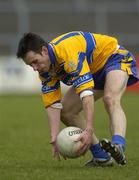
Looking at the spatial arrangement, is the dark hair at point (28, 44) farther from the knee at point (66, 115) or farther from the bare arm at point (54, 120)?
the knee at point (66, 115)

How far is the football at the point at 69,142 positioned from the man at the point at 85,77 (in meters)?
0.08

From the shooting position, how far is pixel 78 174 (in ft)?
23.7

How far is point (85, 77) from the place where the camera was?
24.1 ft

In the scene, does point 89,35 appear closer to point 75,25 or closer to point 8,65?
point 8,65

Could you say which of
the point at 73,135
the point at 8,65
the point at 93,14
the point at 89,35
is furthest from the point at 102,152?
the point at 93,14

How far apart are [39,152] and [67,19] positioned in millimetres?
23005

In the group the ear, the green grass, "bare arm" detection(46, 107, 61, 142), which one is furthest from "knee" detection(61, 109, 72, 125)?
the ear

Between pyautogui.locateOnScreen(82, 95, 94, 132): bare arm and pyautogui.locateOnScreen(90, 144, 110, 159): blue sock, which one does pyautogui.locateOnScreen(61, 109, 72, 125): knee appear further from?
pyautogui.locateOnScreen(82, 95, 94, 132): bare arm

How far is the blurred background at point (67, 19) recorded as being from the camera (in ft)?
104

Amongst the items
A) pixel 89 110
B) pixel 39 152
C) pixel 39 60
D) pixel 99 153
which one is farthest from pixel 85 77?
pixel 39 152

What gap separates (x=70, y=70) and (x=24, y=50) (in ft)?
1.68

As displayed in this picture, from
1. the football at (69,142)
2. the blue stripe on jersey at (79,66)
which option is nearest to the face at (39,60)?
the blue stripe on jersey at (79,66)

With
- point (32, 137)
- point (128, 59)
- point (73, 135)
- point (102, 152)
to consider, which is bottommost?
point (32, 137)

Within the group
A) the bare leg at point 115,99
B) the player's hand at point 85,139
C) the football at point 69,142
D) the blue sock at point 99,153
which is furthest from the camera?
the blue sock at point 99,153
